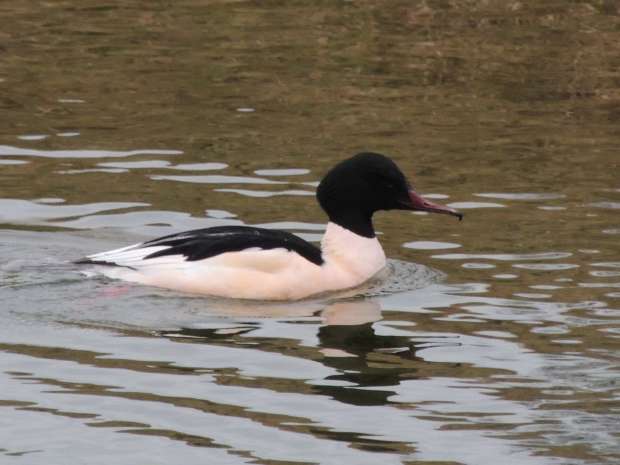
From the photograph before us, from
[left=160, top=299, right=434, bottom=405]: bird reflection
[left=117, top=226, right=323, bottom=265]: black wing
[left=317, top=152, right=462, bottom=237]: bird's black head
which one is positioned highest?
[left=317, top=152, right=462, bottom=237]: bird's black head

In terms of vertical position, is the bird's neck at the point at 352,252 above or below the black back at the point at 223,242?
below

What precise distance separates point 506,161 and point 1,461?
839 cm

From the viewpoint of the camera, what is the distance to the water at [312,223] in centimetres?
945

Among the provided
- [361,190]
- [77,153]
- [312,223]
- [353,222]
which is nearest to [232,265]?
[353,222]

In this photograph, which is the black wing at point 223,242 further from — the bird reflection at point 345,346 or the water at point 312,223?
the bird reflection at point 345,346

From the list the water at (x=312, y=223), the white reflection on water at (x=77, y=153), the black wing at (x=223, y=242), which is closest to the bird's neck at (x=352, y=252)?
the water at (x=312, y=223)

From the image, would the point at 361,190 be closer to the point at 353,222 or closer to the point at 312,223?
the point at 353,222

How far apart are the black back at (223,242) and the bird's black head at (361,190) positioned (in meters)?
0.63

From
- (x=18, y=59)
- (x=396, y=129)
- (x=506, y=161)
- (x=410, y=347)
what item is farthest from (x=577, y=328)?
(x=18, y=59)

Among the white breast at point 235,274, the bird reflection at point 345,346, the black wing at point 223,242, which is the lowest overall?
the bird reflection at point 345,346

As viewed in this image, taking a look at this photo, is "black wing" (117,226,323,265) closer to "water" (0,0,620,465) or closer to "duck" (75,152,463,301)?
"duck" (75,152,463,301)

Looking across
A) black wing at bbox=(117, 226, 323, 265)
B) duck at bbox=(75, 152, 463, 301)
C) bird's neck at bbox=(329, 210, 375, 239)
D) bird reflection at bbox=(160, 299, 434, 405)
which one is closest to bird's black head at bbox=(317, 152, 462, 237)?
bird's neck at bbox=(329, 210, 375, 239)

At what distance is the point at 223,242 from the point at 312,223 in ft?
7.21

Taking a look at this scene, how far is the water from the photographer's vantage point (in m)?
9.45
